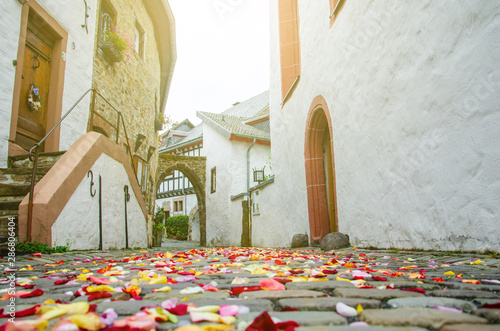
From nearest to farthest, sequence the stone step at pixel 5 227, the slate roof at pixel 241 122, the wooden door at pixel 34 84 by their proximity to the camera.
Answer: the stone step at pixel 5 227, the wooden door at pixel 34 84, the slate roof at pixel 241 122

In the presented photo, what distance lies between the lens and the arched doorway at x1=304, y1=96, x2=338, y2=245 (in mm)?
6586

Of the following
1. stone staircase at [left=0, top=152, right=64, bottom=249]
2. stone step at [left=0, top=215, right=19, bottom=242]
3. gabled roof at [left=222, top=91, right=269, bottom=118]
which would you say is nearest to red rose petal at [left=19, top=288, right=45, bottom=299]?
stone staircase at [left=0, top=152, right=64, bottom=249]

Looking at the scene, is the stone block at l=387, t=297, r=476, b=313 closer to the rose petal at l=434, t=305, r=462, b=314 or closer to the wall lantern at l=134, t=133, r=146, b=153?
the rose petal at l=434, t=305, r=462, b=314

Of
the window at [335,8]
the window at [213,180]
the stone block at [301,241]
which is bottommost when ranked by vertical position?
the stone block at [301,241]

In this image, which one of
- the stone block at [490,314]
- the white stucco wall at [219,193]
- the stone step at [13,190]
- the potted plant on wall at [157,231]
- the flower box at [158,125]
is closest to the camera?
the stone block at [490,314]

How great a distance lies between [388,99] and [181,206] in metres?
22.5

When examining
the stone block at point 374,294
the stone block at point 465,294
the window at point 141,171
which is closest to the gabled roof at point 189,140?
the window at point 141,171

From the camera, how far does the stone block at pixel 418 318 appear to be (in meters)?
1.03

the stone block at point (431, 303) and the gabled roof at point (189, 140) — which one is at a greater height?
the gabled roof at point (189, 140)

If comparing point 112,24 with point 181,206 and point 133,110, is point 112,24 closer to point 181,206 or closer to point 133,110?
point 133,110

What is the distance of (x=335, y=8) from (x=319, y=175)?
9.69 ft

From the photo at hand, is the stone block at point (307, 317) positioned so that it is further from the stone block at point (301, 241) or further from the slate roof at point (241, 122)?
the slate roof at point (241, 122)

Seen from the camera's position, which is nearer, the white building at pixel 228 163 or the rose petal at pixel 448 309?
the rose petal at pixel 448 309

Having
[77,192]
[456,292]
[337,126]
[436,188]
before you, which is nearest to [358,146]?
[337,126]
